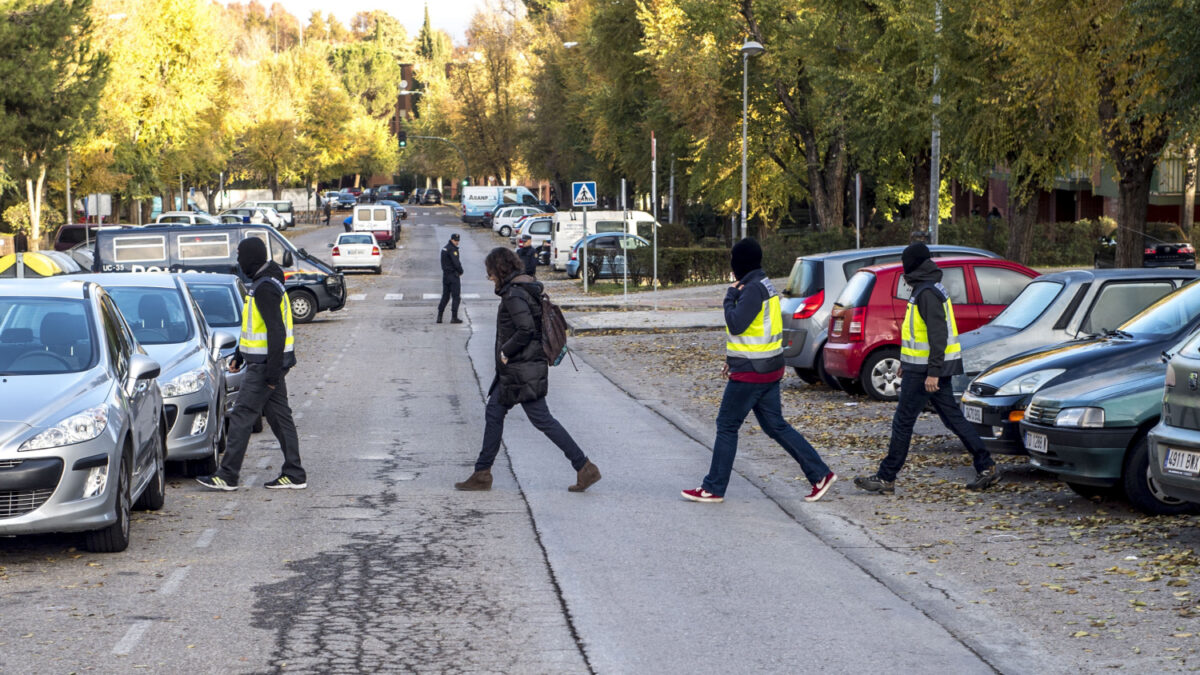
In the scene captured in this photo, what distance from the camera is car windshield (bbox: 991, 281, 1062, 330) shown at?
1329 cm

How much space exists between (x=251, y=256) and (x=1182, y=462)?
248 inches

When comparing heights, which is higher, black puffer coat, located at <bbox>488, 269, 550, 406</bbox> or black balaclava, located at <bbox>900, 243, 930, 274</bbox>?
black balaclava, located at <bbox>900, 243, 930, 274</bbox>

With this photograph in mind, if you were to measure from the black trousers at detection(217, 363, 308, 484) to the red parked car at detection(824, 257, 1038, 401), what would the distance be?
23.4ft

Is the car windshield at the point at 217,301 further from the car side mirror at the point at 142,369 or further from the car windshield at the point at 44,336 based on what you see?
the car side mirror at the point at 142,369

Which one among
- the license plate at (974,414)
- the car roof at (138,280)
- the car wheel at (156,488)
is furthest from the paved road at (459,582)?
the car roof at (138,280)

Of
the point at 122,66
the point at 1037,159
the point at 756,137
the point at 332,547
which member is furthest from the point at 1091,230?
the point at 332,547

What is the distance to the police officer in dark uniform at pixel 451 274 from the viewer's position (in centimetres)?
2936

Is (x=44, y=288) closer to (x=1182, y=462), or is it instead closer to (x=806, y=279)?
(x=1182, y=462)

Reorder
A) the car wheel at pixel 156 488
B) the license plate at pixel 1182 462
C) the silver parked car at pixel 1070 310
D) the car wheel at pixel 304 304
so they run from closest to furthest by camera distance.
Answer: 1. the license plate at pixel 1182 462
2. the car wheel at pixel 156 488
3. the silver parked car at pixel 1070 310
4. the car wheel at pixel 304 304

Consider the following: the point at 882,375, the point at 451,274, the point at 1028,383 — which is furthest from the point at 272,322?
the point at 451,274

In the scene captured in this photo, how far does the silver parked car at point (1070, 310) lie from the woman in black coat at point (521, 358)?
13.3ft

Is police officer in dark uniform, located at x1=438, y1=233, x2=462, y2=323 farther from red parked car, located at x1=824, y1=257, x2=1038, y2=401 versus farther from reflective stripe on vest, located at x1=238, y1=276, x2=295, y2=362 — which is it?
reflective stripe on vest, located at x1=238, y1=276, x2=295, y2=362

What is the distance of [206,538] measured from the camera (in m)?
9.08

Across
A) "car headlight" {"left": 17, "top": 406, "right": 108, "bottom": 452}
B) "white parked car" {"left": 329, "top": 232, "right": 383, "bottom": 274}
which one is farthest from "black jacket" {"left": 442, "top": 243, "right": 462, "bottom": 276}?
"car headlight" {"left": 17, "top": 406, "right": 108, "bottom": 452}
